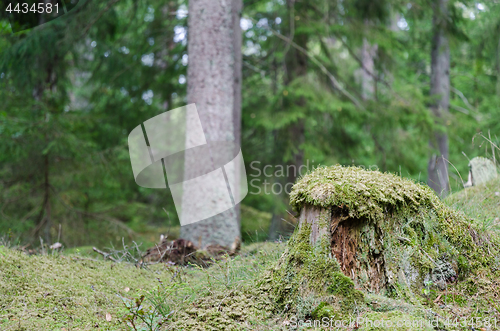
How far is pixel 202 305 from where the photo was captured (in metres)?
2.40

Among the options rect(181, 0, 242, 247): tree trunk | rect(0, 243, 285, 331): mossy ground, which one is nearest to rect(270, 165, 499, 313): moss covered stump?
rect(0, 243, 285, 331): mossy ground

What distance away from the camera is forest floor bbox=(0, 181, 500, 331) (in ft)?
7.15

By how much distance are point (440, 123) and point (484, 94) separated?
7.14m

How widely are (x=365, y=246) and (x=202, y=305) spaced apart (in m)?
1.14

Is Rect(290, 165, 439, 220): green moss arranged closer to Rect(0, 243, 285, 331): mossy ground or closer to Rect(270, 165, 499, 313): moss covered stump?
Rect(270, 165, 499, 313): moss covered stump

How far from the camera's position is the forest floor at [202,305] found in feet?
7.15

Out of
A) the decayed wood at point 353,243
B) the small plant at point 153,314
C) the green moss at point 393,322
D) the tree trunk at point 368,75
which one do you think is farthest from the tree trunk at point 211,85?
the green moss at point 393,322

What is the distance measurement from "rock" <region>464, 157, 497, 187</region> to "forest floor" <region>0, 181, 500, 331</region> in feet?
4.93

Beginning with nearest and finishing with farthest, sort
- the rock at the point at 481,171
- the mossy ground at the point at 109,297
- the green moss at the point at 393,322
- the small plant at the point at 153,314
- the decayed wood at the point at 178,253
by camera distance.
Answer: the green moss at the point at 393,322 → the small plant at the point at 153,314 → the mossy ground at the point at 109,297 → the decayed wood at the point at 178,253 → the rock at the point at 481,171

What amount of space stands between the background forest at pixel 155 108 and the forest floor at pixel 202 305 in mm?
3801

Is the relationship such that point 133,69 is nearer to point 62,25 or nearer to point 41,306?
point 62,25

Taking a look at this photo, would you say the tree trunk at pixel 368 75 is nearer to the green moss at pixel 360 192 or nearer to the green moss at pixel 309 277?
the green moss at pixel 360 192

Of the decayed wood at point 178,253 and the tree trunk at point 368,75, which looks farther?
the tree trunk at point 368,75

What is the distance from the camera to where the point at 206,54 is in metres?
6.32
